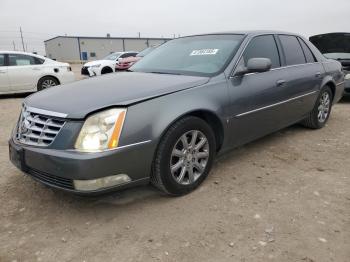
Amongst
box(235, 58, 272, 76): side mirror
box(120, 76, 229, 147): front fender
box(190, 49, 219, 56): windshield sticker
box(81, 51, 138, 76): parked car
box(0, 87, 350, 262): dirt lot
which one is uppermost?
box(190, 49, 219, 56): windshield sticker

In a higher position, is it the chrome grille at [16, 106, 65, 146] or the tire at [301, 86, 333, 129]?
the chrome grille at [16, 106, 65, 146]

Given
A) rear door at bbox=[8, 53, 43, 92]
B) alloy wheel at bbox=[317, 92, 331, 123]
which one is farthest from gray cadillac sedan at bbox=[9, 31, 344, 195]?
rear door at bbox=[8, 53, 43, 92]

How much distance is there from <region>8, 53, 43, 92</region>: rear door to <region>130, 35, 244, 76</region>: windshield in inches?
249

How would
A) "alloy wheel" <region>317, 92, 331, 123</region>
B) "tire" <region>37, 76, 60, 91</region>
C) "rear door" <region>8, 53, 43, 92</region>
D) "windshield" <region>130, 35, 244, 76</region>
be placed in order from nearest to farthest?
"windshield" <region>130, 35, 244, 76</region>
"alloy wheel" <region>317, 92, 331, 123</region>
"rear door" <region>8, 53, 43, 92</region>
"tire" <region>37, 76, 60, 91</region>

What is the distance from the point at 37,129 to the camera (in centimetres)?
271

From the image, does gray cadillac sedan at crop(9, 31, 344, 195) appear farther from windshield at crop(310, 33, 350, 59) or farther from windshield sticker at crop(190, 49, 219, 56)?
windshield at crop(310, 33, 350, 59)

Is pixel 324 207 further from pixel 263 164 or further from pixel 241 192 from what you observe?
pixel 263 164

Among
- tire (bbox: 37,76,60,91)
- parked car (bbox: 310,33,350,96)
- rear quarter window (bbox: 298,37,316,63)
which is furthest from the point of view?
tire (bbox: 37,76,60,91)

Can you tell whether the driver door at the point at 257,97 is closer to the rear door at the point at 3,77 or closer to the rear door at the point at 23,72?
the rear door at the point at 23,72

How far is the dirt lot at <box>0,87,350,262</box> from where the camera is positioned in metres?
2.33

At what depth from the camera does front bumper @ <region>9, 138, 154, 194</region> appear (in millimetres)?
2467

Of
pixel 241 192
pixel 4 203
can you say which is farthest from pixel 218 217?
pixel 4 203

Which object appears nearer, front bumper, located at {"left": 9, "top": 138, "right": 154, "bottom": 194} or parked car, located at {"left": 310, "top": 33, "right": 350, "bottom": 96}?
front bumper, located at {"left": 9, "top": 138, "right": 154, "bottom": 194}

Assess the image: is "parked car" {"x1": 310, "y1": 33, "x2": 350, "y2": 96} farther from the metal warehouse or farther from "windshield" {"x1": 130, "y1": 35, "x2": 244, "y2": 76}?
the metal warehouse
